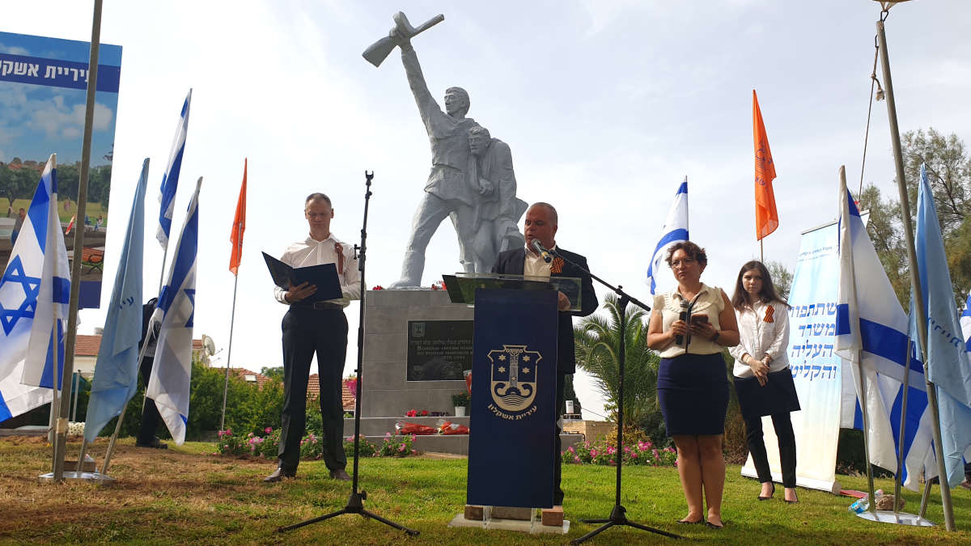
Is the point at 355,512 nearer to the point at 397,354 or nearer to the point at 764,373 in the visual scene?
the point at 764,373

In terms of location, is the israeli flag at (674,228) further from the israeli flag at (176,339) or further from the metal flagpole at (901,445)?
the israeli flag at (176,339)

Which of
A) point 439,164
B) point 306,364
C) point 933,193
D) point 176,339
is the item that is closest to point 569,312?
point 306,364

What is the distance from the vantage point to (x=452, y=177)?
12.9 meters

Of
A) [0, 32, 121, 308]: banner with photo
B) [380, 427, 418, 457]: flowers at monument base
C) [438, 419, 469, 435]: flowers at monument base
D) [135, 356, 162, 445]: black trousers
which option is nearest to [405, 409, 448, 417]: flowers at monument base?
[438, 419, 469, 435]: flowers at monument base

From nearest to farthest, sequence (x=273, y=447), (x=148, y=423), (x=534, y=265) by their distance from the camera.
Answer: (x=534, y=265), (x=273, y=447), (x=148, y=423)

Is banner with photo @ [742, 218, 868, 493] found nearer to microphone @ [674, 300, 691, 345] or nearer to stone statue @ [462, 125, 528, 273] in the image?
microphone @ [674, 300, 691, 345]

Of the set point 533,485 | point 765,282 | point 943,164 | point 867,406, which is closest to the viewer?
point 533,485

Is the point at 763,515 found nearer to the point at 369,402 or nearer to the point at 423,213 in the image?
the point at 369,402

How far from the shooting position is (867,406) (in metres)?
5.12

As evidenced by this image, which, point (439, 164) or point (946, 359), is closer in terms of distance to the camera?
point (946, 359)

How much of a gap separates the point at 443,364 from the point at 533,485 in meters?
7.37

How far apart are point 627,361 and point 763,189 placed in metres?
5.81

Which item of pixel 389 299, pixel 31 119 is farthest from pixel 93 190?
pixel 389 299

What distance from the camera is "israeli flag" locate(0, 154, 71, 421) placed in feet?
17.3
